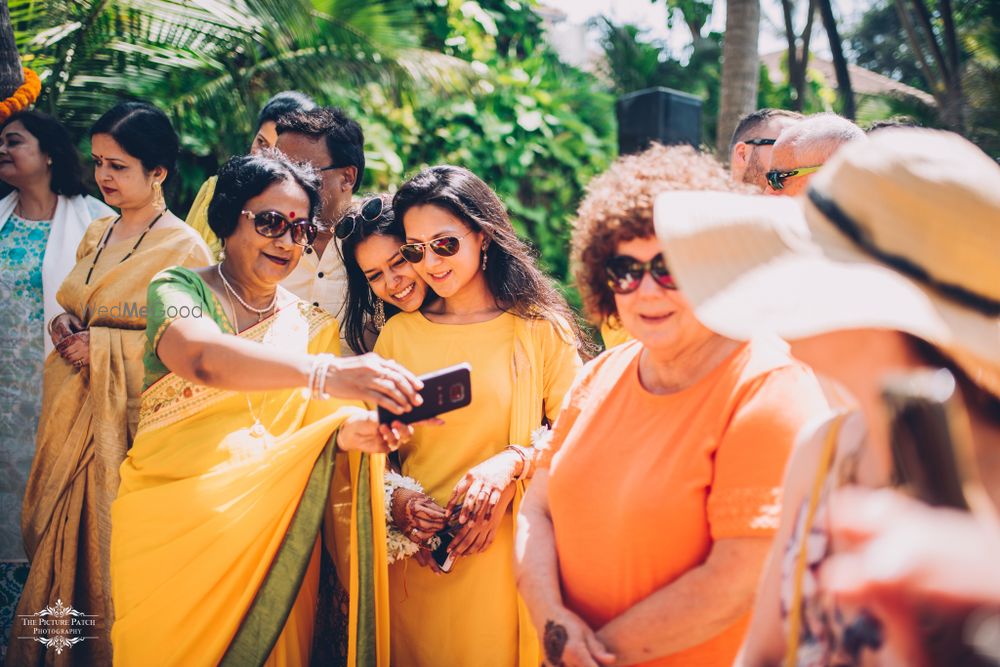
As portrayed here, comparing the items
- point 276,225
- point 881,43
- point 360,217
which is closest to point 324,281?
point 360,217

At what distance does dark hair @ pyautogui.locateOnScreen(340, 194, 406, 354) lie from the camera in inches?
120

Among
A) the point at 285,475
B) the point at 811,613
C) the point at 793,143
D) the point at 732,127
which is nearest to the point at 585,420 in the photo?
the point at 811,613

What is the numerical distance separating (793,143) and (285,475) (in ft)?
7.28

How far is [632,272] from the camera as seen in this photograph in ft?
6.11

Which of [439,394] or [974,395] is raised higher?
[974,395]

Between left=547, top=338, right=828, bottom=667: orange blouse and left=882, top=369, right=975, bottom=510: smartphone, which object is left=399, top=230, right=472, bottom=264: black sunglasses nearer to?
left=547, top=338, right=828, bottom=667: orange blouse

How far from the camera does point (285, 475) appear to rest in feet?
8.40

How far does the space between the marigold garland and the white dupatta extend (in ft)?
1.32

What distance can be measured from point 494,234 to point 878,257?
1.96m

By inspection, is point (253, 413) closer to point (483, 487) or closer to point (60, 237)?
point (483, 487)

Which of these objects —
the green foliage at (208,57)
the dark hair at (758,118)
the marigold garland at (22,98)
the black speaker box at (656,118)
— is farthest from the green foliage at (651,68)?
the marigold garland at (22,98)

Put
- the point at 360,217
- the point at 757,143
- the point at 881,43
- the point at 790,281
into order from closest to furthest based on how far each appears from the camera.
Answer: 1. the point at 790,281
2. the point at 360,217
3. the point at 757,143
4. the point at 881,43

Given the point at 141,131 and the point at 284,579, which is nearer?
the point at 284,579

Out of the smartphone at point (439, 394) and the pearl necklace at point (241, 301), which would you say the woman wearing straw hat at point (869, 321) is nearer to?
the smartphone at point (439, 394)
